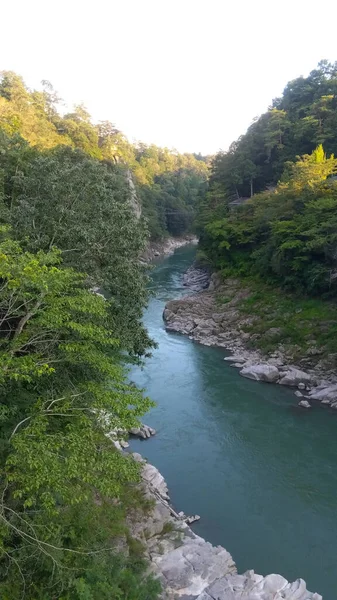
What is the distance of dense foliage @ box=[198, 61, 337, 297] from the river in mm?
6232

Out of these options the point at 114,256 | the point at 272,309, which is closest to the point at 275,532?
the point at 114,256

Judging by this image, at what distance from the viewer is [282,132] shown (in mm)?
31453

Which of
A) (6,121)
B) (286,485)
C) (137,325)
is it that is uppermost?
(6,121)

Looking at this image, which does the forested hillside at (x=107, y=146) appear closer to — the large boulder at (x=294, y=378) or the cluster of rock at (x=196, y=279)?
the cluster of rock at (x=196, y=279)

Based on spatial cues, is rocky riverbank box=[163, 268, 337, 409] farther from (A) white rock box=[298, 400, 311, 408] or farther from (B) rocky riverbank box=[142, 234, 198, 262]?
(B) rocky riverbank box=[142, 234, 198, 262]

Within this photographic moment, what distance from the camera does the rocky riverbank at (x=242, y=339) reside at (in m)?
15.1

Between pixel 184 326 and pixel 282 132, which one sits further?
pixel 282 132

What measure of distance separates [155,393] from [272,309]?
7908mm

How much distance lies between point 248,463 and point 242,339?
870 cm

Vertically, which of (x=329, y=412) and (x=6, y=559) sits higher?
(x=6, y=559)

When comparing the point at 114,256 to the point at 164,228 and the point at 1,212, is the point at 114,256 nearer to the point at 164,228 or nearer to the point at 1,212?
the point at 1,212

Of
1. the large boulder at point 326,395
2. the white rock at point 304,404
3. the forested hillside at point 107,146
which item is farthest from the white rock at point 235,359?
the forested hillside at point 107,146

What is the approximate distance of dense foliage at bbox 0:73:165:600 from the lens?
5.12m

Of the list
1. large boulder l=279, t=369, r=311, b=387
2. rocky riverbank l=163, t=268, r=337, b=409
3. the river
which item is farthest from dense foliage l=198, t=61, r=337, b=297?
the river
